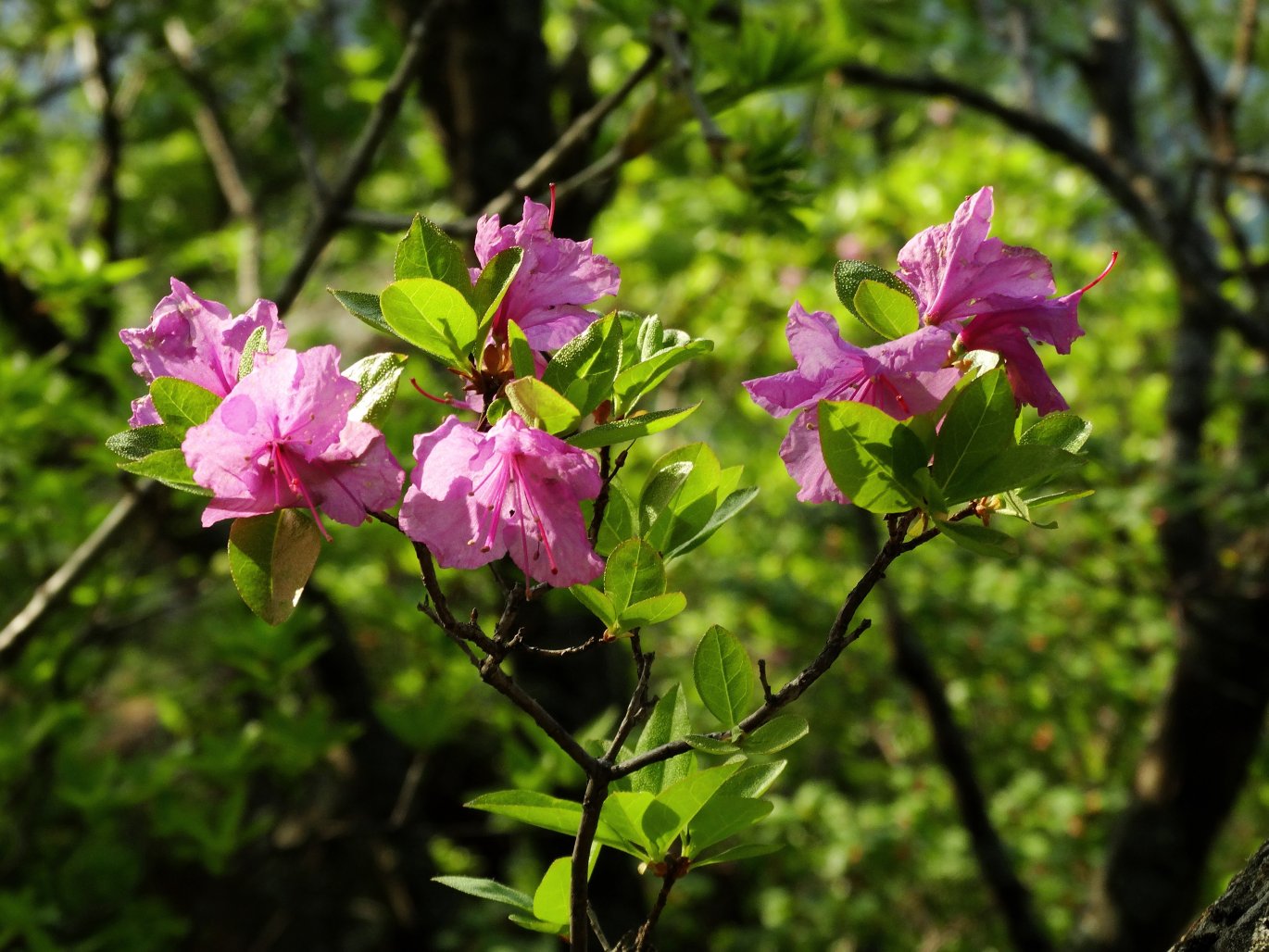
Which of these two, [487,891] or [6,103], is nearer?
[487,891]

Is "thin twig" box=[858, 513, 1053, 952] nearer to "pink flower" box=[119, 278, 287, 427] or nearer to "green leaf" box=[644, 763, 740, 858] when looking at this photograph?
"green leaf" box=[644, 763, 740, 858]

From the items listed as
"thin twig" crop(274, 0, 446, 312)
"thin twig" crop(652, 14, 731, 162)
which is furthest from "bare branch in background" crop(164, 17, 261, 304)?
"thin twig" crop(652, 14, 731, 162)

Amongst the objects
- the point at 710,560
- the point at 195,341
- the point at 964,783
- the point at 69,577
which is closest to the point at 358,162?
the point at 69,577

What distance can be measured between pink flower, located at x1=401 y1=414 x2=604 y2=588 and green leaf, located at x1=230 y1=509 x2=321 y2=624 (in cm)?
6

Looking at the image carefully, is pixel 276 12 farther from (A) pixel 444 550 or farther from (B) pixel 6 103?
(A) pixel 444 550

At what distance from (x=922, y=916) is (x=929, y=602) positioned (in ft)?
3.81

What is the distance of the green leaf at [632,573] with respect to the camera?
0.64 meters

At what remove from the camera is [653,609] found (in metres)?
0.64

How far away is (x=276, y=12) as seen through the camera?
4.94 meters

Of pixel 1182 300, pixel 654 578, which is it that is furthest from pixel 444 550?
pixel 1182 300

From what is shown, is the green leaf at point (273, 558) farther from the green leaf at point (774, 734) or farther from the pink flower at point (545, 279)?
the green leaf at point (774, 734)

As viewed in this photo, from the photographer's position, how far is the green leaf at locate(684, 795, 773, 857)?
0.66 metres

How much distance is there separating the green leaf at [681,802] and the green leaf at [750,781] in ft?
0.07

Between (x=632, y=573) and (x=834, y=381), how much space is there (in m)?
0.17
